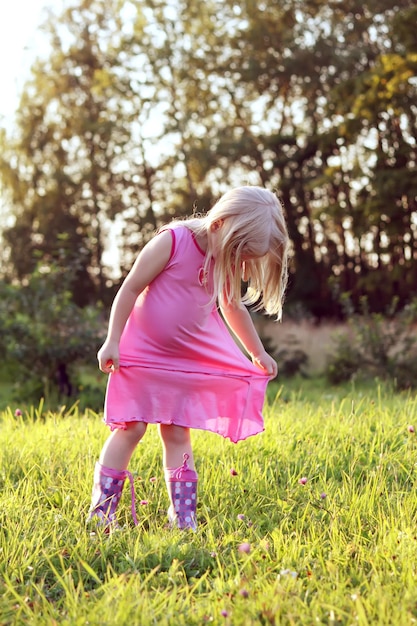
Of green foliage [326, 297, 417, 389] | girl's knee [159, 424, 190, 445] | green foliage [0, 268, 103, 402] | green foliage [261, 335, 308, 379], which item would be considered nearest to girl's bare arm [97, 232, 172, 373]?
girl's knee [159, 424, 190, 445]

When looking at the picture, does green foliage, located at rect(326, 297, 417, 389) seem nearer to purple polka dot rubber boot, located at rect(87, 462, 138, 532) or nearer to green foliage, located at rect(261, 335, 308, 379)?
green foliage, located at rect(261, 335, 308, 379)

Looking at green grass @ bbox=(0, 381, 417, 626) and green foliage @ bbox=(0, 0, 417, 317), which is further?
green foliage @ bbox=(0, 0, 417, 317)

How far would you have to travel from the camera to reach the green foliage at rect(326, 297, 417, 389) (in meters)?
10.1

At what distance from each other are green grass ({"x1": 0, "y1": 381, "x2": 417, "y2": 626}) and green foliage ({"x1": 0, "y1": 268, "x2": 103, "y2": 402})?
453cm

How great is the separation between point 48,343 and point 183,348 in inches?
239

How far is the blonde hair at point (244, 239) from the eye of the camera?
3123 mm

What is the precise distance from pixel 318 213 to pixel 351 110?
2767mm

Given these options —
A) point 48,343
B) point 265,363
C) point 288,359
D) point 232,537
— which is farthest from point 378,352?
point 232,537

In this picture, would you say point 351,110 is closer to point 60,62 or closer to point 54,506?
point 60,62

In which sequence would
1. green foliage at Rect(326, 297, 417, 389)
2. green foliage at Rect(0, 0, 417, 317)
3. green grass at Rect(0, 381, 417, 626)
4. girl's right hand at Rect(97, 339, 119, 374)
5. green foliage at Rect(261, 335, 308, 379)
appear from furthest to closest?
1. green foliage at Rect(0, 0, 417, 317)
2. green foliage at Rect(261, 335, 308, 379)
3. green foliage at Rect(326, 297, 417, 389)
4. girl's right hand at Rect(97, 339, 119, 374)
5. green grass at Rect(0, 381, 417, 626)

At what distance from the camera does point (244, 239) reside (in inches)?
122

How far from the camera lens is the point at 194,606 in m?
2.23

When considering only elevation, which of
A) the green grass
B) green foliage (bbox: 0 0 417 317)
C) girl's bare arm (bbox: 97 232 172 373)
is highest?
green foliage (bbox: 0 0 417 317)

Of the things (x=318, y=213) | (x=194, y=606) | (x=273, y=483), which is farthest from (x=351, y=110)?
(x=194, y=606)
